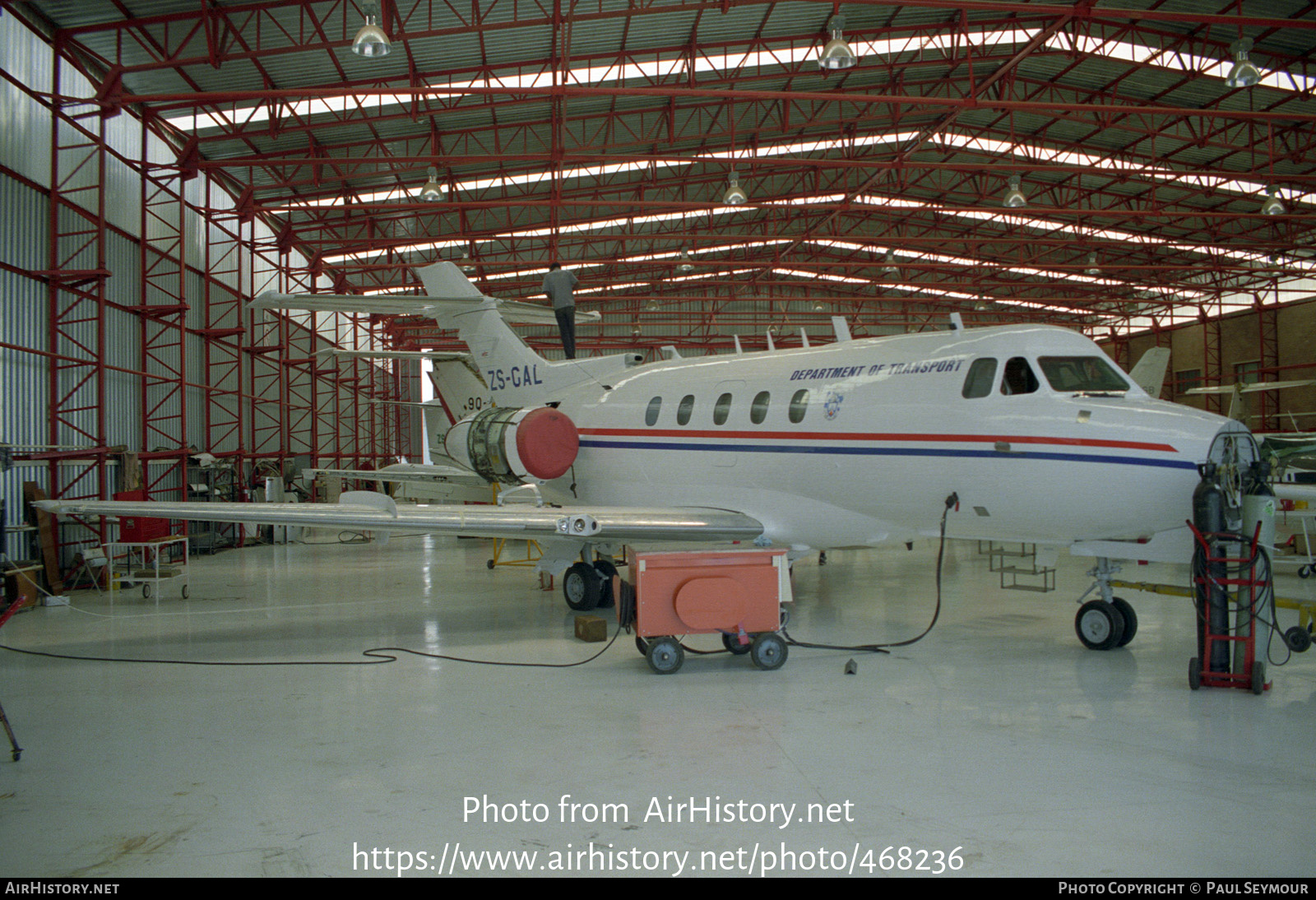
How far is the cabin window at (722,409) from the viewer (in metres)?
10.8

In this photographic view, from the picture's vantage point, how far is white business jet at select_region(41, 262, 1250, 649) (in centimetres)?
789

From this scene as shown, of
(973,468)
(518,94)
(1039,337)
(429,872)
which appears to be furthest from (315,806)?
(518,94)

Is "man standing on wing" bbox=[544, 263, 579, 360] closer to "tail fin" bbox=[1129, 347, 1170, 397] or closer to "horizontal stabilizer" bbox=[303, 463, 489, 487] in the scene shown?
"horizontal stabilizer" bbox=[303, 463, 489, 487]

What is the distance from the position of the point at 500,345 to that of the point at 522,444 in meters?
3.24

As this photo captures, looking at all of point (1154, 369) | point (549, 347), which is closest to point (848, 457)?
point (1154, 369)

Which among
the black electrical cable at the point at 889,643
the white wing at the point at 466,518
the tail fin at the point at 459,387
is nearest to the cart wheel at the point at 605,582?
the white wing at the point at 466,518

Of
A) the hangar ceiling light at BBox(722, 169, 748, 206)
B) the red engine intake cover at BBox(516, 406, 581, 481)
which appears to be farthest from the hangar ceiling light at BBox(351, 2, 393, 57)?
the hangar ceiling light at BBox(722, 169, 748, 206)

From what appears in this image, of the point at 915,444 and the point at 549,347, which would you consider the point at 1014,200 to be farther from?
the point at 549,347

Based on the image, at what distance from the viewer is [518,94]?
17.3m

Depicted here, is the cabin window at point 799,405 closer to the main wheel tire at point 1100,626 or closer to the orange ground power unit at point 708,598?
the orange ground power unit at point 708,598

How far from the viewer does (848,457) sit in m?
9.30

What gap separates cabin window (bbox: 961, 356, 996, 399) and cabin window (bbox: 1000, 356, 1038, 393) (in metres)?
0.12

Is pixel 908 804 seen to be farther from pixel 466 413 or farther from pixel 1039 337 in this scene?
pixel 466 413

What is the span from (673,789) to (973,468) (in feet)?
16.3
